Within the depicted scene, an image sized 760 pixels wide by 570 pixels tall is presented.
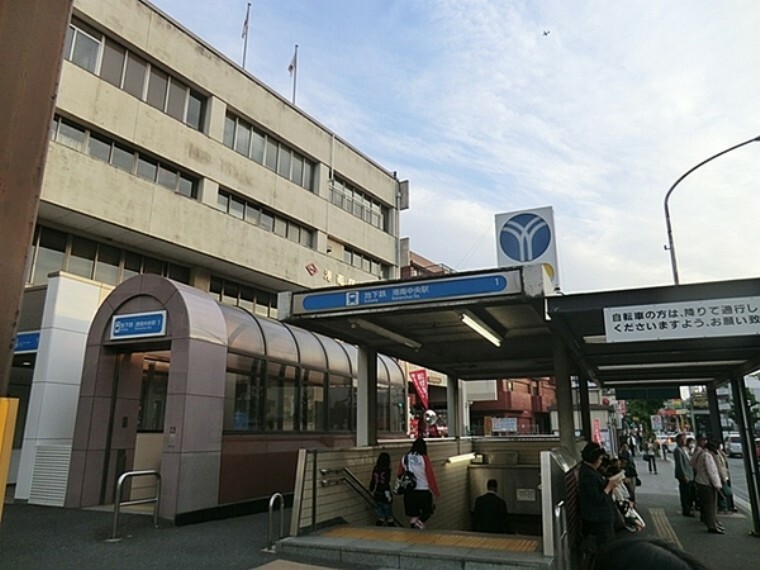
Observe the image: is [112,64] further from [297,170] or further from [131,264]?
[297,170]

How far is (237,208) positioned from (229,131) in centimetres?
308

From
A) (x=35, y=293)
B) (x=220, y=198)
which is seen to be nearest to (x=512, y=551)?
(x=35, y=293)

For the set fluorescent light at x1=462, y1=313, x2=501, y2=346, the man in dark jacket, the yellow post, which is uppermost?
fluorescent light at x1=462, y1=313, x2=501, y2=346

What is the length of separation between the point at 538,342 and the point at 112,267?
14095 mm

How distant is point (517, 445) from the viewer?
55.8 feet

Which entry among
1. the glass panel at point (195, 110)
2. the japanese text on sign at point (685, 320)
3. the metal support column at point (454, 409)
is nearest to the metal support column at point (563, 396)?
Answer: the japanese text on sign at point (685, 320)

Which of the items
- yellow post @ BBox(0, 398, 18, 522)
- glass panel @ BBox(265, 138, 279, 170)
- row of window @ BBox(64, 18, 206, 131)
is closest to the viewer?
yellow post @ BBox(0, 398, 18, 522)

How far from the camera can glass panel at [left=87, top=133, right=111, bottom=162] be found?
59.4 ft

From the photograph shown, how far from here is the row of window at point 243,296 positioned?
76.5ft

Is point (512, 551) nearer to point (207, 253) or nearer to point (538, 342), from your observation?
point (538, 342)

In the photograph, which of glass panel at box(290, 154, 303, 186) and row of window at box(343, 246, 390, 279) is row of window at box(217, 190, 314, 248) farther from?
row of window at box(343, 246, 390, 279)

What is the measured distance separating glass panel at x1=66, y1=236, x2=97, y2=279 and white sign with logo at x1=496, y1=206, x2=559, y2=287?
13.6 m

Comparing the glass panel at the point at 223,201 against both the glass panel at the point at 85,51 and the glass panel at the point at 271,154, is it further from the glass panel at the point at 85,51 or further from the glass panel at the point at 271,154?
the glass panel at the point at 85,51

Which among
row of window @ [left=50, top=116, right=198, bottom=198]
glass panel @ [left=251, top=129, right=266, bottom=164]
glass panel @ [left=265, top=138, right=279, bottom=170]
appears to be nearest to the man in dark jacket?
row of window @ [left=50, top=116, right=198, bottom=198]
